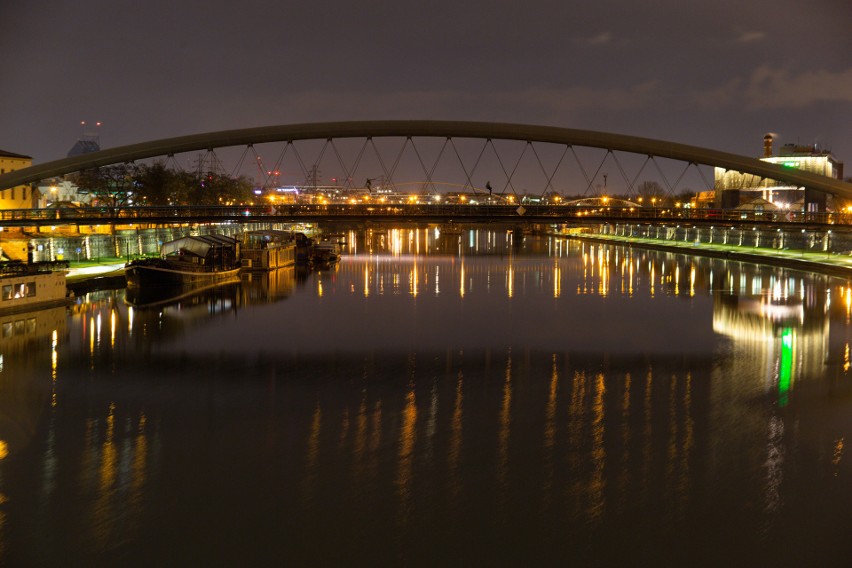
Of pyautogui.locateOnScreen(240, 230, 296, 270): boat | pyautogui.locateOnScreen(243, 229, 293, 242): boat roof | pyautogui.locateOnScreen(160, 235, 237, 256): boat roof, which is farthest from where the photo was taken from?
pyautogui.locateOnScreen(243, 229, 293, 242): boat roof

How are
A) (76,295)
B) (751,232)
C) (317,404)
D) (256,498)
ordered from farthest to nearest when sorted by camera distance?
(751,232), (76,295), (317,404), (256,498)

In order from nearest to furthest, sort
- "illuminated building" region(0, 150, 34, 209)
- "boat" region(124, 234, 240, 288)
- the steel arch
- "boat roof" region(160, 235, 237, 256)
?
the steel arch → "boat" region(124, 234, 240, 288) → "boat roof" region(160, 235, 237, 256) → "illuminated building" region(0, 150, 34, 209)

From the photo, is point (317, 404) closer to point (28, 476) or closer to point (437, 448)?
point (437, 448)

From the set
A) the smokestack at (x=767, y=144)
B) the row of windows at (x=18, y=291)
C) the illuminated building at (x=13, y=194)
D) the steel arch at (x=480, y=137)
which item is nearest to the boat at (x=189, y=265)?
the steel arch at (x=480, y=137)

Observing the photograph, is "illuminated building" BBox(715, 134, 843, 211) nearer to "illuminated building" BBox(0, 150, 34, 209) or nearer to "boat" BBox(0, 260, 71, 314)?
"illuminated building" BBox(0, 150, 34, 209)

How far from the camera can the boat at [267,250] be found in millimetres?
61469

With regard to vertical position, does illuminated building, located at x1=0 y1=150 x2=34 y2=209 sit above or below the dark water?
above

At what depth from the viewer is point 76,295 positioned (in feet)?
133

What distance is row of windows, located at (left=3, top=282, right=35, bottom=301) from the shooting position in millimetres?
32531

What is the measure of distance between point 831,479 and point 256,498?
950 cm

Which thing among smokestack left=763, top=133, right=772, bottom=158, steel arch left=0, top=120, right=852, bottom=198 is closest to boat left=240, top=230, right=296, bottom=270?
steel arch left=0, top=120, right=852, bottom=198

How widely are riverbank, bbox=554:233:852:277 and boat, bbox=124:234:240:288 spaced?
4038cm

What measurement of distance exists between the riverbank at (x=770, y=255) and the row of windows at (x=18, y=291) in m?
46.3

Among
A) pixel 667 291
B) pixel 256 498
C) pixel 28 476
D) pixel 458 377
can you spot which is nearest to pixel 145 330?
pixel 458 377
